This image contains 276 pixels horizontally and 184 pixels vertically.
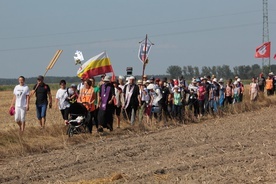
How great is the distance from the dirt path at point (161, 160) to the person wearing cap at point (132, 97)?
106 inches

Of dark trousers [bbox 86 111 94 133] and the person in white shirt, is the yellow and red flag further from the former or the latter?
the person in white shirt

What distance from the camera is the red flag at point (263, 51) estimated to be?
45094 mm

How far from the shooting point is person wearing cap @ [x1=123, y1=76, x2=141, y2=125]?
18.9 m

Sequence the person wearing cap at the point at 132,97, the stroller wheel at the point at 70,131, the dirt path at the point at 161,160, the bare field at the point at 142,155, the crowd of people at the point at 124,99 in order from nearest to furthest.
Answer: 1. the dirt path at the point at 161,160
2. the bare field at the point at 142,155
3. the stroller wheel at the point at 70,131
4. the crowd of people at the point at 124,99
5. the person wearing cap at the point at 132,97

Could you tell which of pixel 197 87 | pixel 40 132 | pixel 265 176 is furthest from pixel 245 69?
pixel 265 176

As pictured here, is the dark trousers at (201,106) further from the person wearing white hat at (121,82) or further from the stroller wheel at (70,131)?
the stroller wheel at (70,131)

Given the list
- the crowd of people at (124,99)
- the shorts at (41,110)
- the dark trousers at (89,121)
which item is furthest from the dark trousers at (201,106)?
the dark trousers at (89,121)

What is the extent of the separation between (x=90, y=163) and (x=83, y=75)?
366 inches

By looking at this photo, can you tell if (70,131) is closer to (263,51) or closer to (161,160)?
(161,160)

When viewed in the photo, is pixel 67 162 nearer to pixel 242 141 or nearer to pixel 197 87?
pixel 242 141

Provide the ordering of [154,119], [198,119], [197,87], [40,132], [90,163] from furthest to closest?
[197,87] < [198,119] < [154,119] < [40,132] < [90,163]

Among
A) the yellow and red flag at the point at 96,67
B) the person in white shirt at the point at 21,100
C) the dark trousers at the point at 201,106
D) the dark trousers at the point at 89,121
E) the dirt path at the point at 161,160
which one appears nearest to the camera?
the dirt path at the point at 161,160

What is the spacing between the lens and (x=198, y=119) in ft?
72.8

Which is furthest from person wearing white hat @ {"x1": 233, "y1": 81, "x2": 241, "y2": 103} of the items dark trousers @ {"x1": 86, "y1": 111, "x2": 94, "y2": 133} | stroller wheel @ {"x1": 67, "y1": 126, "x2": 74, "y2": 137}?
stroller wheel @ {"x1": 67, "y1": 126, "x2": 74, "y2": 137}
